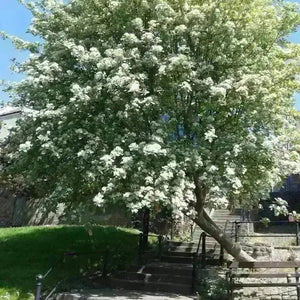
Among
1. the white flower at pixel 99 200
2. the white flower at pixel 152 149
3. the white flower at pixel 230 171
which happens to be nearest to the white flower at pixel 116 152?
the white flower at pixel 152 149

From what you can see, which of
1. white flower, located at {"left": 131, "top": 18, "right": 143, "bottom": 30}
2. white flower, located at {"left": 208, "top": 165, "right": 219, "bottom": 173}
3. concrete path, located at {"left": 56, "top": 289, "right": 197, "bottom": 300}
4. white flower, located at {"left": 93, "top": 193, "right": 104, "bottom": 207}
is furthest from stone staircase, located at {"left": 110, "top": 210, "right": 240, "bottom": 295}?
white flower, located at {"left": 131, "top": 18, "right": 143, "bottom": 30}

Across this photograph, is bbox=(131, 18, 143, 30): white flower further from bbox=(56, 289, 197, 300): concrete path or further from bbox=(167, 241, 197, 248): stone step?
bbox=(167, 241, 197, 248): stone step

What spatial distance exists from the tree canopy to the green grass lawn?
2434 mm

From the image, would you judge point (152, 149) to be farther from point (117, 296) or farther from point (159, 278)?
point (159, 278)

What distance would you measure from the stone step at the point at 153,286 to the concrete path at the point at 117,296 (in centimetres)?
36

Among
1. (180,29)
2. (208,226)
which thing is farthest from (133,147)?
(208,226)

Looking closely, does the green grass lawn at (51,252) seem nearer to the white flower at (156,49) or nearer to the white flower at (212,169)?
the white flower at (212,169)

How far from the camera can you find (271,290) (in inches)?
433

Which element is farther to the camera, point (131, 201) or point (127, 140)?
point (127, 140)

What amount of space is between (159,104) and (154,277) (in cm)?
492

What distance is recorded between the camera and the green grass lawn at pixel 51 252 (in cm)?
1086

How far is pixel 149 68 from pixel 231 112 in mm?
2578

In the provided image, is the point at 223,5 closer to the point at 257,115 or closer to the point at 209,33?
the point at 209,33

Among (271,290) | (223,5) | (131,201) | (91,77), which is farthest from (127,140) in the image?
(271,290)
